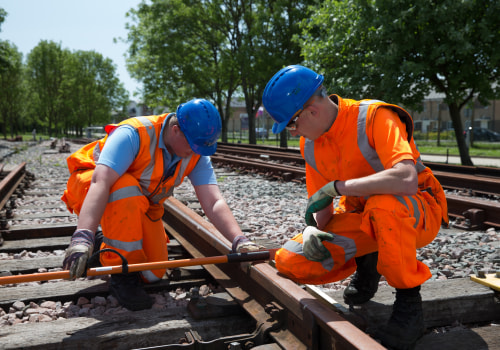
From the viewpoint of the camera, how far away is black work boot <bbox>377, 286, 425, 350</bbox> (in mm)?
2033

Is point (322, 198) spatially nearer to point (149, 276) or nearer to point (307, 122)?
point (307, 122)

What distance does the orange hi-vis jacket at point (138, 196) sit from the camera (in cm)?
274

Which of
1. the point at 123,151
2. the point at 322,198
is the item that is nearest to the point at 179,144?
the point at 123,151

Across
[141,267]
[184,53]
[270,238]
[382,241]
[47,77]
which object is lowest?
[270,238]

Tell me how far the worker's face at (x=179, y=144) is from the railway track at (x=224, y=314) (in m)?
0.71

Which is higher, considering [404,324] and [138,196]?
[138,196]

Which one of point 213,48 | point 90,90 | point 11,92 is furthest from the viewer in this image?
point 90,90

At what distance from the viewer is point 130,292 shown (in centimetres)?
265

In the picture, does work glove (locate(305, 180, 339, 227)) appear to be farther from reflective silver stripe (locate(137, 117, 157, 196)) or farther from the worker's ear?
reflective silver stripe (locate(137, 117, 157, 196))

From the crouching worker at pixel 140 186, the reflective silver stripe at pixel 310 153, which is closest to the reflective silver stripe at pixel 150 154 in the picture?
the crouching worker at pixel 140 186

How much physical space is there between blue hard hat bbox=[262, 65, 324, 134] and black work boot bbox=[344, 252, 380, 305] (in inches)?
36.7

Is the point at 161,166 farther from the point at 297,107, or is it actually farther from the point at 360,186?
the point at 360,186

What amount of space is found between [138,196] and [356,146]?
4.43 ft

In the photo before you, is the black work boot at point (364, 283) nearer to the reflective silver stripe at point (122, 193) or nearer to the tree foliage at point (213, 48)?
the reflective silver stripe at point (122, 193)
